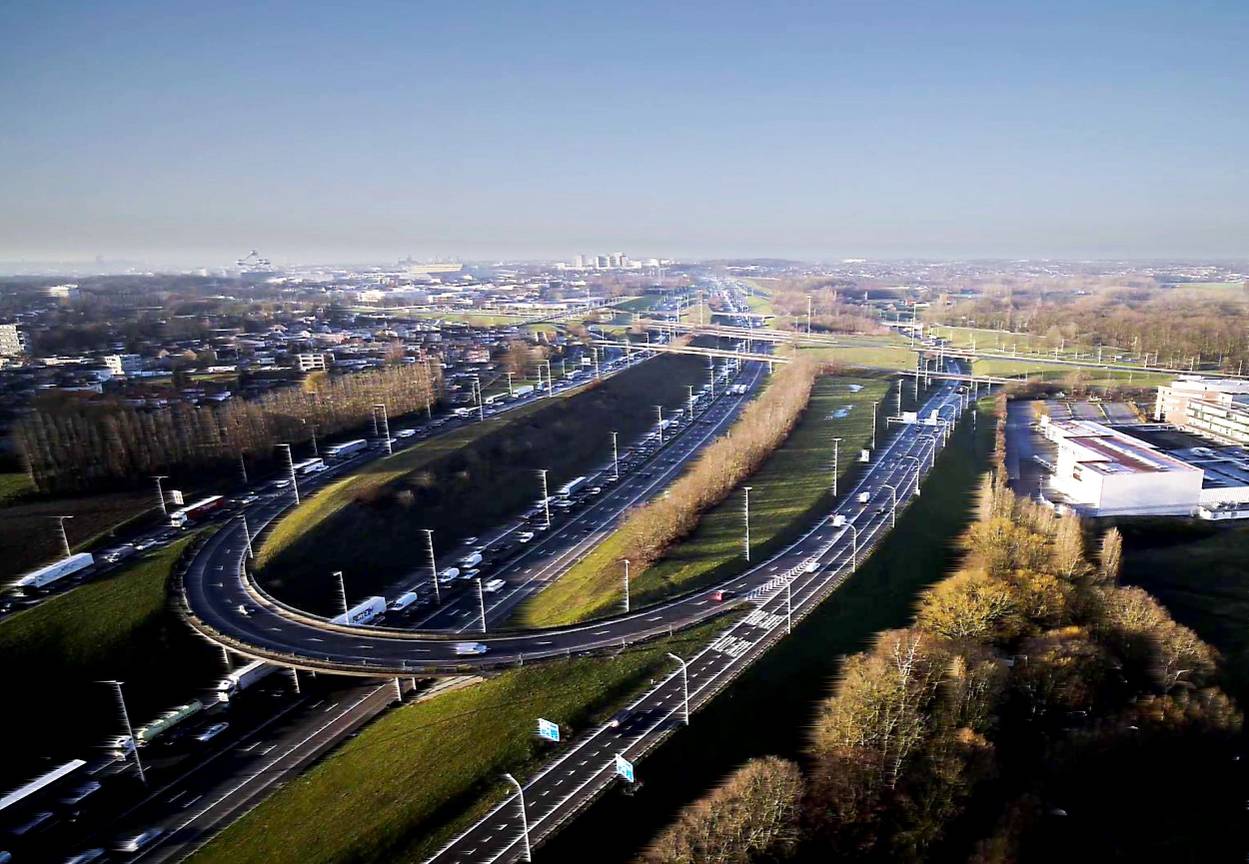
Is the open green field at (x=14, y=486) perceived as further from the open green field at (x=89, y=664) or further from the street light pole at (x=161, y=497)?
the open green field at (x=89, y=664)

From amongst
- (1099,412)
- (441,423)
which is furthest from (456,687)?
(1099,412)

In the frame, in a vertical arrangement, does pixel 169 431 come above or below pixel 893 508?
above

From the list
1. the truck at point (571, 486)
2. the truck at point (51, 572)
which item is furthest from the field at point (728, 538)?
the truck at point (51, 572)

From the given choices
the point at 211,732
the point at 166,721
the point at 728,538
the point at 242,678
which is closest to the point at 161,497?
the point at 242,678

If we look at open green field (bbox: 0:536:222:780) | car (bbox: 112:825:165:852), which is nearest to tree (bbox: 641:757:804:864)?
car (bbox: 112:825:165:852)

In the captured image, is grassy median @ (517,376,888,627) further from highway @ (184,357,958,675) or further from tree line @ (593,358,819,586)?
highway @ (184,357,958,675)

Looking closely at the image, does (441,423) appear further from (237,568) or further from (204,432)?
(237,568)

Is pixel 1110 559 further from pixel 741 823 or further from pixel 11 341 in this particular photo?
pixel 11 341
